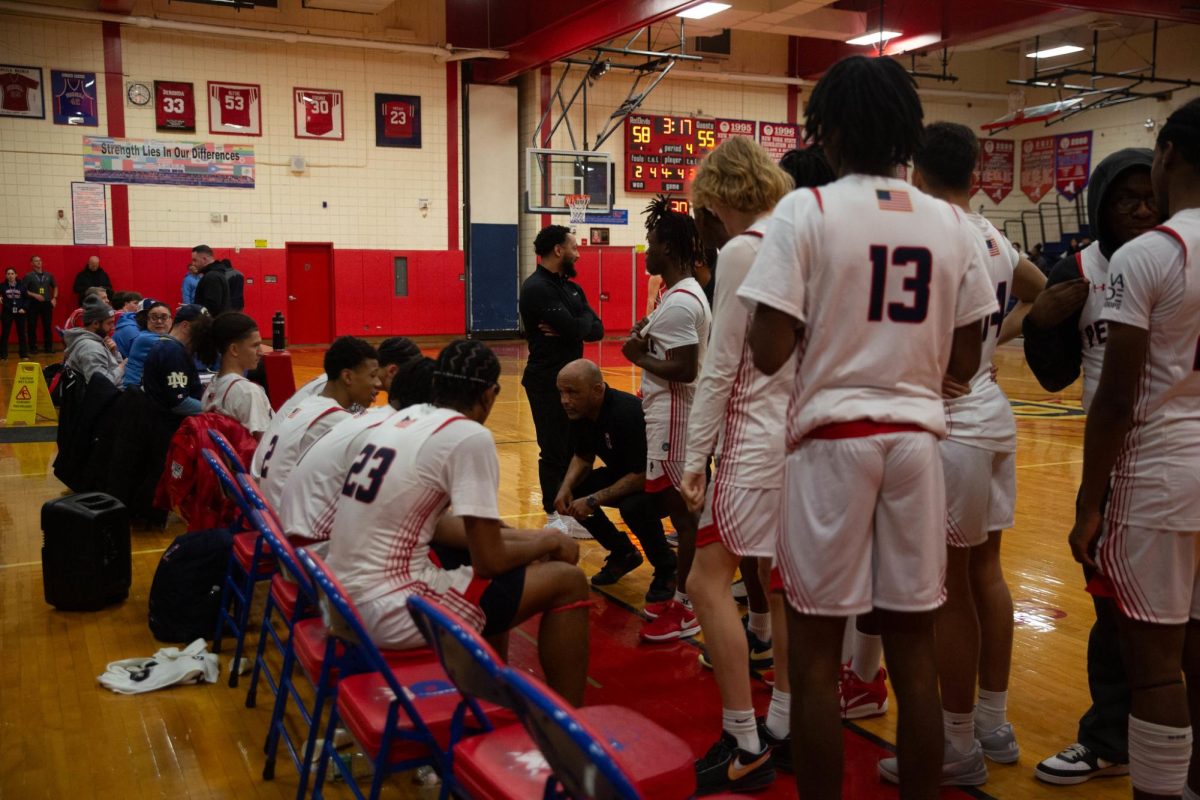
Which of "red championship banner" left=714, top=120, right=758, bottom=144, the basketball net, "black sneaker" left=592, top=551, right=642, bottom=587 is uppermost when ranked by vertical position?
"red championship banner" left=714, top=120, right=758, bottom=144

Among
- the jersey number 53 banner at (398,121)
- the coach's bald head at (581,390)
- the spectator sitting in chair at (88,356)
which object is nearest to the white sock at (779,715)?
the coach's bald head at (581,390)

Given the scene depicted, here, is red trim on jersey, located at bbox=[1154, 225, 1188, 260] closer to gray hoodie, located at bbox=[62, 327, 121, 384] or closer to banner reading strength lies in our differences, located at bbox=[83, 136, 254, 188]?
gray hoodie, located at bbox=[62, 327, 121, 384]

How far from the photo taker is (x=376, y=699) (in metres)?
2.32

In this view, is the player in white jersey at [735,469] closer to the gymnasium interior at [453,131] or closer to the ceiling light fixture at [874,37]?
the gymnasium interior at [453,131]

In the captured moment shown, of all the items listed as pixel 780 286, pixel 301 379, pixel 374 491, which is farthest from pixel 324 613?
pixel 301 379

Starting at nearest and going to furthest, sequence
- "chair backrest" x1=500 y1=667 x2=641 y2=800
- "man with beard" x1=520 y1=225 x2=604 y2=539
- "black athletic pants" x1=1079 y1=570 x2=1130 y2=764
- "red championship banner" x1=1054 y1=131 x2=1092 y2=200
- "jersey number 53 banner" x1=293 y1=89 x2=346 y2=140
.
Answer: "chair backrest" x1=500 y1=667 x2=641 y2=800
"black athletic pants" x1=1079 y1=570 x2=1130 y2=764
"man with beard" x1=520 y1=225 x2=604 y2=539
"jersey number 53 banner" x1=293 y1=89 x2=346 y2=140
"red championship banner" x1=1054 y1=131 x2=1092 y2=200

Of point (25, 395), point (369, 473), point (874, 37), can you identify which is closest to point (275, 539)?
point (369, 473)

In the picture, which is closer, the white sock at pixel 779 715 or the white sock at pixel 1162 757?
the white sock at pixel 1162 757

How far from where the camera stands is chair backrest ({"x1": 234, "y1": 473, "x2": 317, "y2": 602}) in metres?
2.49

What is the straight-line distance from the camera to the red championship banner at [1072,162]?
2080cm

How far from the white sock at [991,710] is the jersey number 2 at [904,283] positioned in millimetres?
1491

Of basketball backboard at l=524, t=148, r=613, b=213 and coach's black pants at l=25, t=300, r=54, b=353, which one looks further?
basketball backboard at l=524, t=148, r=613, b=213

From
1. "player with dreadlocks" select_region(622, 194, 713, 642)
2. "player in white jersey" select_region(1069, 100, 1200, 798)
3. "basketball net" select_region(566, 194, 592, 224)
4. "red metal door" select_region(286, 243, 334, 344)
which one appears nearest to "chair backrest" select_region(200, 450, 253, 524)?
"player with dreadlocks" select_region(622, 194, 713, 642)

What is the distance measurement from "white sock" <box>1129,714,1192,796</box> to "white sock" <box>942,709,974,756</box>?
1.69ft
